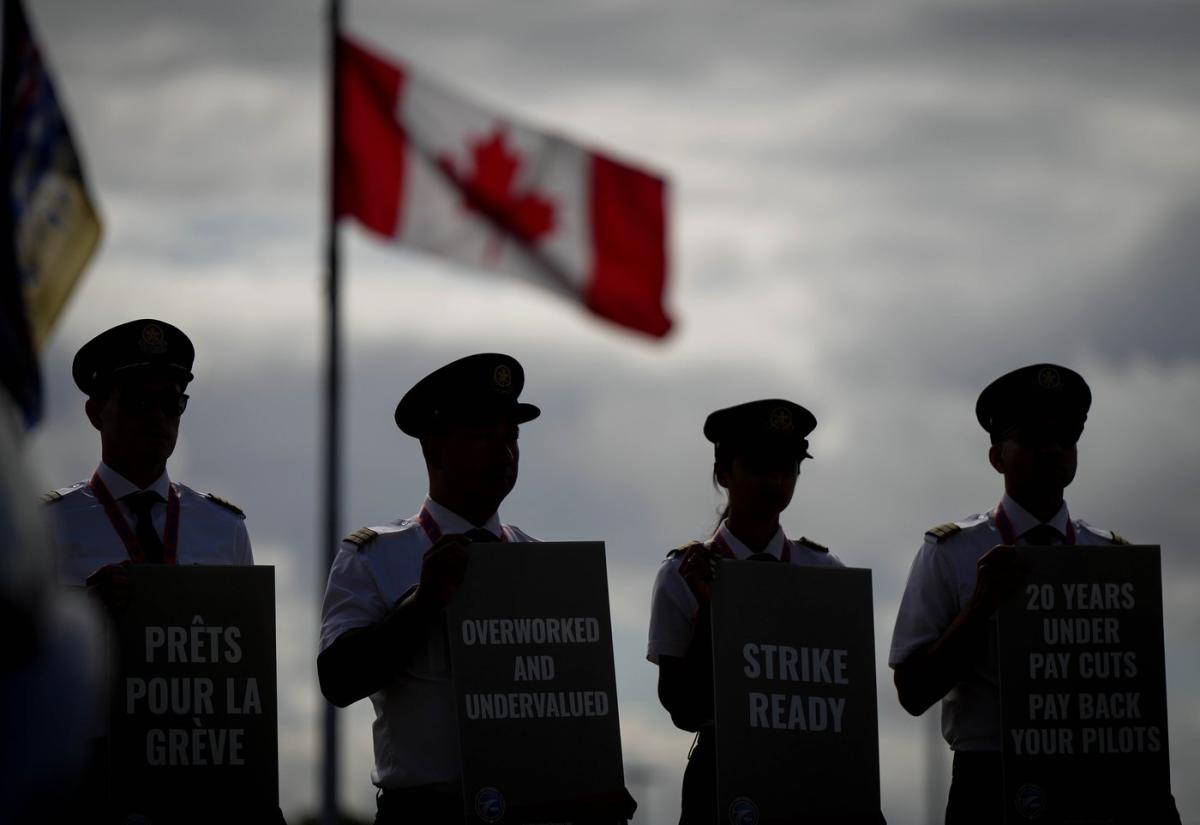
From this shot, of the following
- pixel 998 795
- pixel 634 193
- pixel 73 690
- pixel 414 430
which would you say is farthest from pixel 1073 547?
pixel 634 193

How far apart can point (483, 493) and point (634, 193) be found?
9.04 metres

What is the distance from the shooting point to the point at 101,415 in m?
6.14

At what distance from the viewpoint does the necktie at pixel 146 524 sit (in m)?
5.97

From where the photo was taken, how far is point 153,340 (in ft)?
20.0

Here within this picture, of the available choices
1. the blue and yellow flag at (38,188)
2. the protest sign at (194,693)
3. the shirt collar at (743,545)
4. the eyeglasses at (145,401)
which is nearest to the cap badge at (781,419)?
the shirt collar at (743,545)

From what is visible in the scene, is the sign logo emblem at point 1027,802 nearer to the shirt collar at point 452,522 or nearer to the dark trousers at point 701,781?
the dark trousers at point 701,781

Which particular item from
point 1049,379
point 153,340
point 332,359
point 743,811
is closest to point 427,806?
point 743,811

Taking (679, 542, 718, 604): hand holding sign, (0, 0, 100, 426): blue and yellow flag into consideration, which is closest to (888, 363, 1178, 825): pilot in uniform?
(679, 542, 718, 604): hand holding sign

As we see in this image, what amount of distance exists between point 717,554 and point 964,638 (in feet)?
3.07

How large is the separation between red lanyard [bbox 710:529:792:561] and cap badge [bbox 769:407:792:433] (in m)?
0.43

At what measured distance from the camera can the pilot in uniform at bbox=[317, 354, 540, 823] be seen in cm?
555

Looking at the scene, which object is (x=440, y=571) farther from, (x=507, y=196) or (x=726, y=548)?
(x=507, y=196)

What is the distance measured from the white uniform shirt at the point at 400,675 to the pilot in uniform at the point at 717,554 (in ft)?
2.81

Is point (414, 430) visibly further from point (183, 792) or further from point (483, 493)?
point (183, 792)
